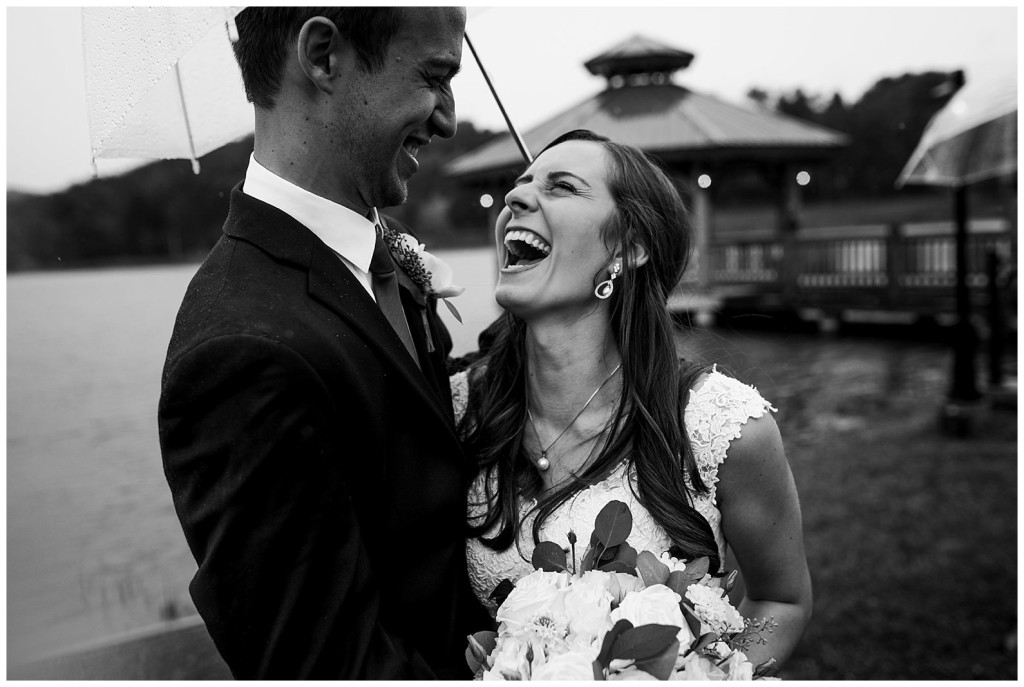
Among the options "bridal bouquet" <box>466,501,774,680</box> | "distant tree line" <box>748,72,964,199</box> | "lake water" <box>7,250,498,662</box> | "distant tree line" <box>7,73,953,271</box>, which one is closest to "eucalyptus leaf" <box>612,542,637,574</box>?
"bridal bouquet" <box>466,501,774,680</box>

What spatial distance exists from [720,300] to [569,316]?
1429cm

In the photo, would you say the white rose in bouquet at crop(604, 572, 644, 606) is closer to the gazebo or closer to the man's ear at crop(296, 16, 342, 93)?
the man's ear at crop(296, 16, 342, 93)

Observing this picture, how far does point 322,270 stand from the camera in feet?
5.50

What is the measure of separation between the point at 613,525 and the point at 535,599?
25 cm

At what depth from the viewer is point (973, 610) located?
4.86 metres

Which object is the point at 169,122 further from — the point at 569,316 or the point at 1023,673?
the point at 1023,673

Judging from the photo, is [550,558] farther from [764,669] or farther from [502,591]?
[764,669]

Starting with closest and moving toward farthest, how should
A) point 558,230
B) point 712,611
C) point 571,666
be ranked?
point 571,666, point 712,611, point 558,230

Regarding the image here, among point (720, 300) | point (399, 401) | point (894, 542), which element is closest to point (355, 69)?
point (399, 401)

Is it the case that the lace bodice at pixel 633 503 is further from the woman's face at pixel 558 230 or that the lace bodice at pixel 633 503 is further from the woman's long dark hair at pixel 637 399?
the woman's face at pixel 558 230

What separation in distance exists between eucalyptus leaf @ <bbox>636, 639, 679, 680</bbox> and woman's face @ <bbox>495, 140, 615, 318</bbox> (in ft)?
2.92

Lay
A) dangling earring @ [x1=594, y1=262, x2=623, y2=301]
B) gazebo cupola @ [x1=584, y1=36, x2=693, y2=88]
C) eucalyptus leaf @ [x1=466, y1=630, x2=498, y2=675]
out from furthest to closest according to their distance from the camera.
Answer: gazebo cupola @ [x1=584, y1=36, x2=693, y2=88] → dangling earring @ [x1=594, y1=262, x2=623, y2=301] → eucalyptus leaf @ [x1=466, y1=630, x2=498, y2=675]

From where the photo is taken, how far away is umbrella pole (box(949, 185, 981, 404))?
843 centimetres

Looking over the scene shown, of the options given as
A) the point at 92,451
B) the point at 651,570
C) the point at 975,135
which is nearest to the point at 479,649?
the point at 651,570
